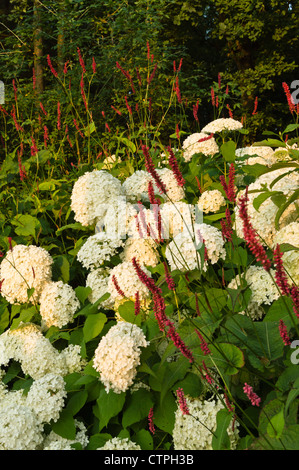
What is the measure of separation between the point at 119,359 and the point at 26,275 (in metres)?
1.17

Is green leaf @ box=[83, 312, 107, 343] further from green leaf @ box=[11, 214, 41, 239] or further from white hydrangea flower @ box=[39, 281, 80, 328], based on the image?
green leaf @ box=[11, 214, 41, 239]

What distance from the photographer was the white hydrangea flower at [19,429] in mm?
2141

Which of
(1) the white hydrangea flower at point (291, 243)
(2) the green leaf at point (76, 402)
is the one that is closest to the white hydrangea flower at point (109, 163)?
(1) the white hydrangea flower at point (291, 243)

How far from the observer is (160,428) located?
7.00 ft

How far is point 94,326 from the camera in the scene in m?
2.54

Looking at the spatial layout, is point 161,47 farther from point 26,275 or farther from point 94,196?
point 26,275

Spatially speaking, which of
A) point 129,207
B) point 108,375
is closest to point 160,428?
point 108,375

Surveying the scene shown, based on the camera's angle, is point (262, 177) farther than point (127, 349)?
Yes

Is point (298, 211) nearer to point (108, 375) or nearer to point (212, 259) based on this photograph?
point (212, 259)

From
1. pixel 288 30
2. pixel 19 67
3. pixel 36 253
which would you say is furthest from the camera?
pixel 288 30

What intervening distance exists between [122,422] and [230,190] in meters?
1.07

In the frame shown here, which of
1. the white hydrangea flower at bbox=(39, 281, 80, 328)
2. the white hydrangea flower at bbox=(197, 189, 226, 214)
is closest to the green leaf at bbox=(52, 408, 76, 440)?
the white hydrangea flower at bbox=(39, 281, 80, 328)

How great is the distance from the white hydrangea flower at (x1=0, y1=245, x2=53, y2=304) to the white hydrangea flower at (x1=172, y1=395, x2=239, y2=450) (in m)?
1.34

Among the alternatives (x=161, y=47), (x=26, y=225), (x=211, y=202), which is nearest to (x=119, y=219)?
(x=211, y=202)
